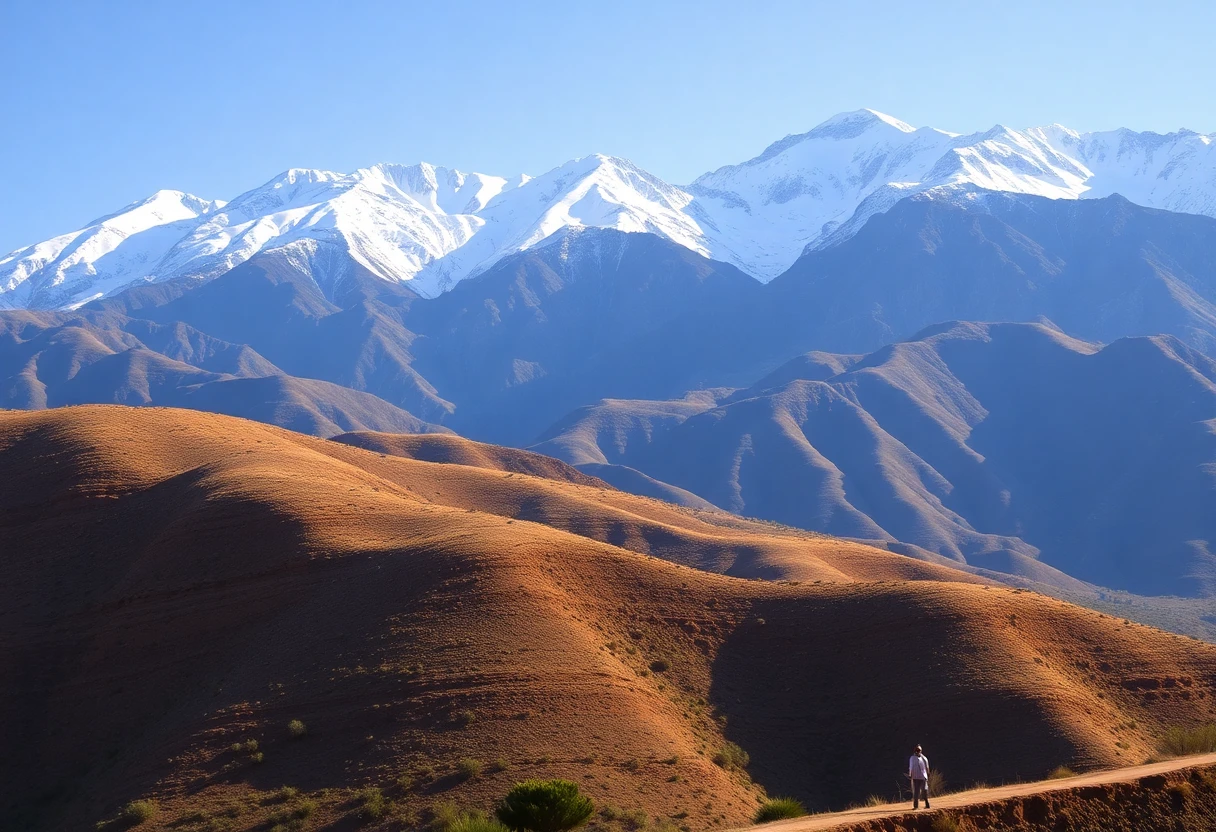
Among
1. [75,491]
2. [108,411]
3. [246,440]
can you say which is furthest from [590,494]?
[75,491]

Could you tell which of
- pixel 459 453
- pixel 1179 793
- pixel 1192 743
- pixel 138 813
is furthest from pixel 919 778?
pixel 459 453

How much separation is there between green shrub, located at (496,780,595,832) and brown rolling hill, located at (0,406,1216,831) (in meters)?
10.3

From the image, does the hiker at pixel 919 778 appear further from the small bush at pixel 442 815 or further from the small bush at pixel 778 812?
the small bush at pixel 442 815

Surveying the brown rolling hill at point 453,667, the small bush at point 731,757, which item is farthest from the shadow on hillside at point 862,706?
the small bush at point 731,757

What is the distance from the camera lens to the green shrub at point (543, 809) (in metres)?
30.5

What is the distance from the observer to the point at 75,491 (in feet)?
218

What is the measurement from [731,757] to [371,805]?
48.0ft

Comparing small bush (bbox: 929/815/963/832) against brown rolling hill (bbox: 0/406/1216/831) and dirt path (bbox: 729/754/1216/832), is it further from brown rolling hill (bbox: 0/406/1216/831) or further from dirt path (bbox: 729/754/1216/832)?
brown rolling hill (bbox: 0/406/1216/831)

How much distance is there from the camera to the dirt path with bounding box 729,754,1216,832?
30.0m

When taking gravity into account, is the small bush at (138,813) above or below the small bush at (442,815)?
above

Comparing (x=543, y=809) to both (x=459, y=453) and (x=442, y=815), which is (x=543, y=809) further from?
(x=459, y=453)

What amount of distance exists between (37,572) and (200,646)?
41.1ft

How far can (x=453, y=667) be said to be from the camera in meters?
49.1

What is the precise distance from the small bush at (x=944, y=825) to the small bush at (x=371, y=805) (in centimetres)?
1903
